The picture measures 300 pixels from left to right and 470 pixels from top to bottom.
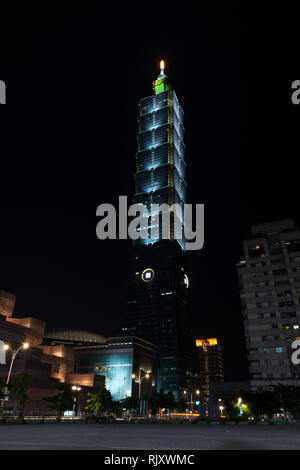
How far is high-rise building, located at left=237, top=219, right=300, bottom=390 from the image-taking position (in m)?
103

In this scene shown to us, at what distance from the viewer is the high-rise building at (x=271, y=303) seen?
103 m

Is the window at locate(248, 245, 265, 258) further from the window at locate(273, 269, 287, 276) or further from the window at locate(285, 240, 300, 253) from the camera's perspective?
the window at locate(285, 240, 300, 253)

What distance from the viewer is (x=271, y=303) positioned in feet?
370

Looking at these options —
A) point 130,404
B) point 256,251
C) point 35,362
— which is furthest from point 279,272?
point 35,362

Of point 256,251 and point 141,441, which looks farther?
point 256,251

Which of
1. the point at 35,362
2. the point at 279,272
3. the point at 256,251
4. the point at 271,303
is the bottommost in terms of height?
the point at 35,362

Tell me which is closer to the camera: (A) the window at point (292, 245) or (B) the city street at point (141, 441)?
(B) the city street at point (141, 441)

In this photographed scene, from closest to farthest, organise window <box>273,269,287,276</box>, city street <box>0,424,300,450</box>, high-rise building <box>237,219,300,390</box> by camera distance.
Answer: city street <box>0,424,300,450</box> < high-rise building <box>237,219,300,390</box> < window <box>273,269,287,276</box>

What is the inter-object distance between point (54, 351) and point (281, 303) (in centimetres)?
8497

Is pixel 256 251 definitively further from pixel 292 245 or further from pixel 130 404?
pixel 130 404

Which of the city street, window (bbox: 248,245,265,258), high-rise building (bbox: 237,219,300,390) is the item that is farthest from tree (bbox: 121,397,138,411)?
the city street

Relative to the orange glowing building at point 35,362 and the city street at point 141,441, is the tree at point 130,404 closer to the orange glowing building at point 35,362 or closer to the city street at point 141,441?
the orange glowing building at point 35,362

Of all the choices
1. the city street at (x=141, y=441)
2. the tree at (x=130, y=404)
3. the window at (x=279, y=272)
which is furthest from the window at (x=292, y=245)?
the city street at (x=141, y=441)

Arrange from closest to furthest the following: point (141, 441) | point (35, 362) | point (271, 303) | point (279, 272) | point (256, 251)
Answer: point (141, 441)
point (35, 362)
point (271, 303)
point (279, 272)
point (256, 251)
